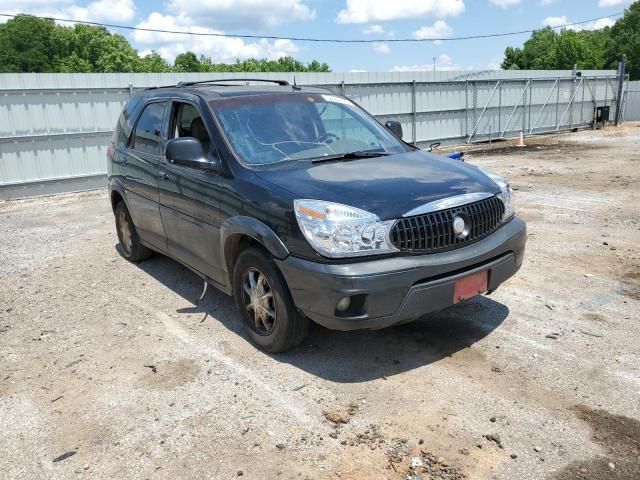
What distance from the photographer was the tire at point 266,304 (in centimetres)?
375

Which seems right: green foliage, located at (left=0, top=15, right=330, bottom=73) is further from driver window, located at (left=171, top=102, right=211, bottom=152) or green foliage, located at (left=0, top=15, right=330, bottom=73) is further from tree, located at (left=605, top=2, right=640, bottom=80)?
driver window, located at (left=171, top=102, right=211, bottom=152)

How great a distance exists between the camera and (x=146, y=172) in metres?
5.46

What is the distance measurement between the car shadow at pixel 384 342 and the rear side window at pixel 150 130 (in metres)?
1.60

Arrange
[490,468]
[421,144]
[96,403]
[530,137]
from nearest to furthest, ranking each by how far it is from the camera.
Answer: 1. [490,468]
2. [96,403]
3. [421,144]
4. [530,137]

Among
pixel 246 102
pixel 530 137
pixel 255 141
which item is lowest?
pixel 530 137

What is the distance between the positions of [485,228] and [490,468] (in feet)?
5.43

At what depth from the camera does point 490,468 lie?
2809 mm

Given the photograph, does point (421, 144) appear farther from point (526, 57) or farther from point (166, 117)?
point (526, 57)

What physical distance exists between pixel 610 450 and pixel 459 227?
1.50 m

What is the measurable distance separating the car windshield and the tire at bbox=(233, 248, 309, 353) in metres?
0.79

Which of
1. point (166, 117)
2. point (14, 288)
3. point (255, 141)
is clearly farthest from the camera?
point (14, 288)

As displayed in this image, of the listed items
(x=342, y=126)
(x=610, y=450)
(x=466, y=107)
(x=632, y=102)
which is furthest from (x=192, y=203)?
(x=632, y=102)

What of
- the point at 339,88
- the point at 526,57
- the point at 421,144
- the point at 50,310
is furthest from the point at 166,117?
the point at 526,57

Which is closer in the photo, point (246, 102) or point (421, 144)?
point (246, 102)
